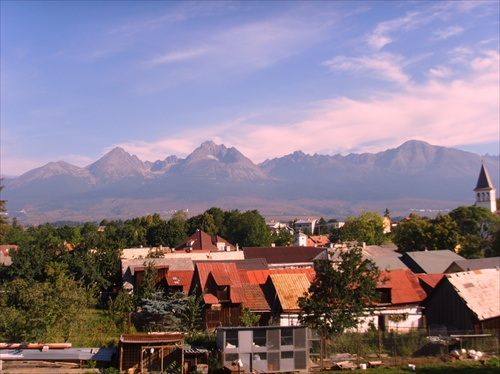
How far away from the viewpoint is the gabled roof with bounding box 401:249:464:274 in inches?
1616

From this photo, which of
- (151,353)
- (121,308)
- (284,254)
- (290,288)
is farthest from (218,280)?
(284,254)

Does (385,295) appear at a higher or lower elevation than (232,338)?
higher

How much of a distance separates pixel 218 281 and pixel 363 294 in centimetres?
949

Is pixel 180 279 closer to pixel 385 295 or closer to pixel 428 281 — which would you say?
pixel 385 295

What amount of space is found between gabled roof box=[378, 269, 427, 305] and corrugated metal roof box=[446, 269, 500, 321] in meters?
3.65

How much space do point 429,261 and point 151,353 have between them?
2932cm

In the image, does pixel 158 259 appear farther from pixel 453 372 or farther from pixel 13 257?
pixel 453 372

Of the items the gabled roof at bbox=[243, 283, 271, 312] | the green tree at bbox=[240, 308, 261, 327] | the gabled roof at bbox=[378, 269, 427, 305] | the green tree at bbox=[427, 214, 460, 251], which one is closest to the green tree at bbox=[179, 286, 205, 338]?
the green tree at bbox=[240, 308, 261, 327]

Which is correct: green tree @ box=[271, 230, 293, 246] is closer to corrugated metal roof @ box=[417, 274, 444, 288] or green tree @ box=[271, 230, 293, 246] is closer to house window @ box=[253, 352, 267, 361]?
corrugated metal roof @ box=[417, 274, 444, 288]

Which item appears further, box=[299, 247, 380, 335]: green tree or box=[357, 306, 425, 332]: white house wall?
box=[357, 306, 425, 332]: white house wall

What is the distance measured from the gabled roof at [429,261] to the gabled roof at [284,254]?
1432 cm

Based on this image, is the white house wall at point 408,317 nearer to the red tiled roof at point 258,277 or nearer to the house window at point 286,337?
the red tiled roof at point 258,277

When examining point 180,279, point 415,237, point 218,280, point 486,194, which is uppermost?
point 486,194

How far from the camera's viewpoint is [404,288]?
28.3m
